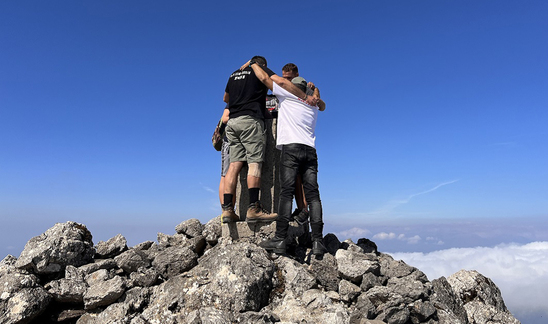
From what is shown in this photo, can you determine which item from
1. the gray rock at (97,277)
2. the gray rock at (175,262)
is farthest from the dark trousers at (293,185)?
the gray rock at (97,277)

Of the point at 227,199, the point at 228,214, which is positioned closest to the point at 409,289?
the point at 228,214

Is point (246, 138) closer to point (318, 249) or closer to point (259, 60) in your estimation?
point (259, 60)

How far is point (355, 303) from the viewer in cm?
690

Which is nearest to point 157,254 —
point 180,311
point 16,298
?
point 180,311

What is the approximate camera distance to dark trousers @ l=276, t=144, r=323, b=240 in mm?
7391

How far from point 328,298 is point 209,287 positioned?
205 centimetres

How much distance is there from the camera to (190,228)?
9.48 metres

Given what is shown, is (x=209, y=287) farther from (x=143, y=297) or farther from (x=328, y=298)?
(x=328, y=298)

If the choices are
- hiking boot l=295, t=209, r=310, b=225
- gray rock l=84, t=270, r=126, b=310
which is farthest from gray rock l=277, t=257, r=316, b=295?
gray rock l=84, t=270, r=126, b=310

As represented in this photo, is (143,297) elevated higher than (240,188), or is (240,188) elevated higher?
(240,188)

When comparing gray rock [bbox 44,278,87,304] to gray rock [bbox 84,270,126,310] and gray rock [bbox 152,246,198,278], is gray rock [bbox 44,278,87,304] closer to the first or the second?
gray rock [bbox 84,270,126,310]

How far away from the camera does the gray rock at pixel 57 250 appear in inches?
314

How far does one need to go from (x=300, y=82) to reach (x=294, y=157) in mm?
1602

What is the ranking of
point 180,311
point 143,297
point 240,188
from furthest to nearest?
1. point 240,188
2. point 143,297
3. point 180,311
